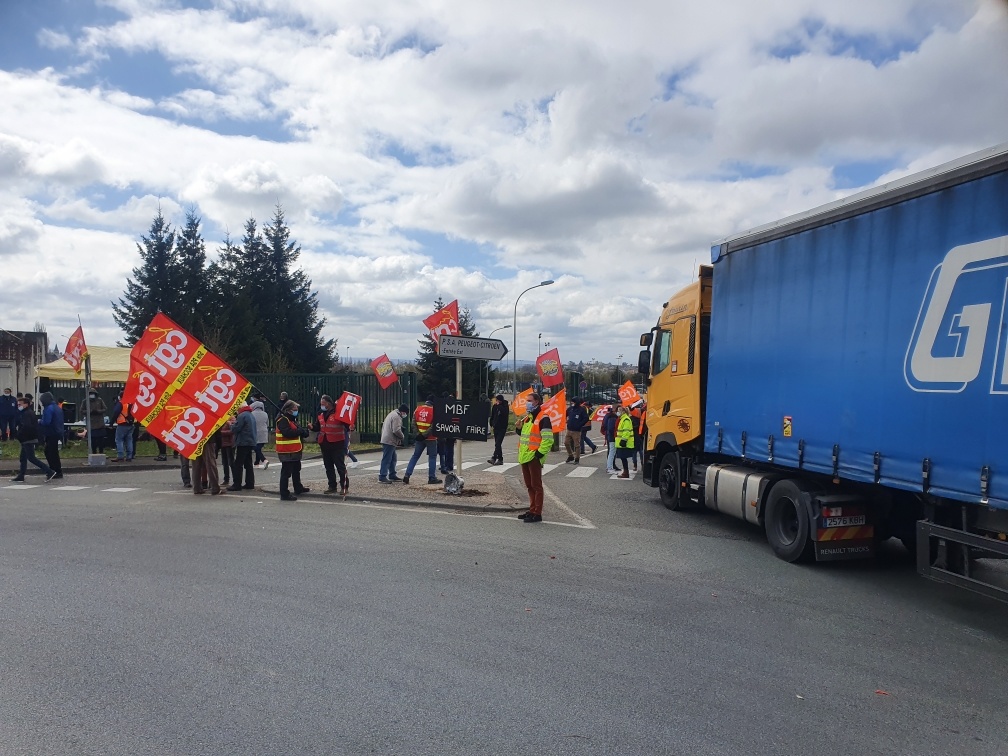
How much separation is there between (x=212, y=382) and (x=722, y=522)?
30.4 ft

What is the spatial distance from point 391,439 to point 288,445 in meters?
2.28

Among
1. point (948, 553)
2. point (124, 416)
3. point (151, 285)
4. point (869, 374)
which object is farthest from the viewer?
point (151, 285)

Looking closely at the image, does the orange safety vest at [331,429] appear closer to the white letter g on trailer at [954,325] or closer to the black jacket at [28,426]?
the black jacket at [28,426]

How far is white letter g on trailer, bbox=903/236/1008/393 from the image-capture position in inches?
235

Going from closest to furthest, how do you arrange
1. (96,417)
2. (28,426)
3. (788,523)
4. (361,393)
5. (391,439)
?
1. (788,523)
2. (391,439)
3. (28,426)
4. (96,417)
5. (361,393)

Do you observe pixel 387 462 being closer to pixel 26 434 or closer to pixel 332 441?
pixel 332 441

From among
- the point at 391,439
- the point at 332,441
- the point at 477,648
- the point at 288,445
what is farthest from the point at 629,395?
the point at 477,648

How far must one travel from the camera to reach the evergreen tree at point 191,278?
143 ft

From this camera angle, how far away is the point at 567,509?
1256 cm

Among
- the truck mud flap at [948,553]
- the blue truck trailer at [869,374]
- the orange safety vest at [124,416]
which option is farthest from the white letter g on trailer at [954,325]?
the orange safety vest at [124,416]

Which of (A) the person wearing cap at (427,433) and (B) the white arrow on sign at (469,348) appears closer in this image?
(B) the white arrow on sign at (469,348)

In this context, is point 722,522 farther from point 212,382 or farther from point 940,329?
point 212,382

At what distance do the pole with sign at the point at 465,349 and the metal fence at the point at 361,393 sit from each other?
12267 mm

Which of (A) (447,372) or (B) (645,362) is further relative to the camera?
(A) (447,372)
